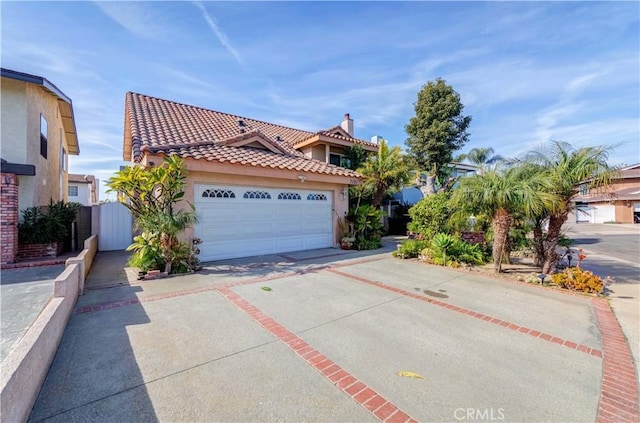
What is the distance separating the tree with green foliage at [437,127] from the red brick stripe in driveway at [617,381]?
54.2 ft

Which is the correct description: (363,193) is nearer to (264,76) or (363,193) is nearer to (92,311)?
(264,76)

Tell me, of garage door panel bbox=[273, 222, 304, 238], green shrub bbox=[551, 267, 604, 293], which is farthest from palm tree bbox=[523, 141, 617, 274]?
garage door panel bbox=[273, 222, 304, 238]

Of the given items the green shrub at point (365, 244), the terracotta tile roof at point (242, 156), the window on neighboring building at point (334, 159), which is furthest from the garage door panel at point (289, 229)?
the window on neighboring building at point (334, 159)

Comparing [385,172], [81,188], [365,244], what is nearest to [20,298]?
[365,244]

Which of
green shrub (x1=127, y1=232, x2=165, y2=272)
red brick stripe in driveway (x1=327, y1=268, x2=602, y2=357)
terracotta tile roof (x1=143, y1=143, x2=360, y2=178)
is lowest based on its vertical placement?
red brick stripe in driveway (x1=327, y1=268, x2=602, y2=357)

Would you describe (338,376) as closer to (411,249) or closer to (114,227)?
(411,249)

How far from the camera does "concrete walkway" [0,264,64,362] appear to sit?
444cm

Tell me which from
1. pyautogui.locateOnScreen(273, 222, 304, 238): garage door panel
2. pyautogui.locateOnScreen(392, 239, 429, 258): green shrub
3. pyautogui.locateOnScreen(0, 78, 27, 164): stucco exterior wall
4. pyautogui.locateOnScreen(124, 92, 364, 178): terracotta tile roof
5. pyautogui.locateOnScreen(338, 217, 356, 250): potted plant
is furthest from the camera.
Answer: pyautogui.locateOnScreen(338, 217, 356, 250): potted plant

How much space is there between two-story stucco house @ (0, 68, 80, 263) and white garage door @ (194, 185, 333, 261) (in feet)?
21.0

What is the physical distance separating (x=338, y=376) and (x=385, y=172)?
1245 centimetres

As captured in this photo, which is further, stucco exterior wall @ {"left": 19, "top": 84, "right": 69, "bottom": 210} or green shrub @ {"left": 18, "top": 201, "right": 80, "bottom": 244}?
stucco exterior wall @ {"left": 19, "top": 84, "right": 69, "bottom": 210}

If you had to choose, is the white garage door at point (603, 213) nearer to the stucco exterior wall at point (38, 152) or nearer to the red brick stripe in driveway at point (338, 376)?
the red brick stripe in driveway at point (338, 376)

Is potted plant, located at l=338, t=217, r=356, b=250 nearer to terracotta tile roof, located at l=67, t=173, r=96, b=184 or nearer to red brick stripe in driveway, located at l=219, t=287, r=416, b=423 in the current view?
red brick stripe in driveway, located at l=219, t=287, r=416, b=423

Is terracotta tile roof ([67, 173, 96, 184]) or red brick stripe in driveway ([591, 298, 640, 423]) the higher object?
terracotta tile roof ([67, 173, 96, 184])
